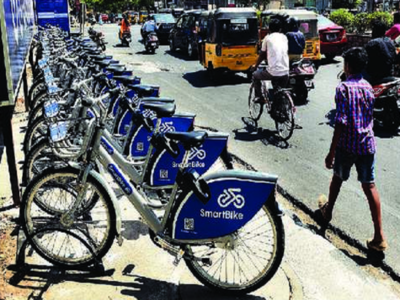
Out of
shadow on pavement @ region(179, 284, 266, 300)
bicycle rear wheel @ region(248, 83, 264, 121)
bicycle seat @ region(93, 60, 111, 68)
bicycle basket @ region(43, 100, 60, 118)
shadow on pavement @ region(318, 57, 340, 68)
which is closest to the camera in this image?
shadow on pavement @ region(179, 284, 266, 300)

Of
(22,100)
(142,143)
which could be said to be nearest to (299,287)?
(142,143)


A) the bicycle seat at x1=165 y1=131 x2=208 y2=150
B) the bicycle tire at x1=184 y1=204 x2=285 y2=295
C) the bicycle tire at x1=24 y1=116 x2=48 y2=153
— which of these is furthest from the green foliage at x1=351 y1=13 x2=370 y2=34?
the bicycle seat at x1=165 y1=131 x2=208 y2=150

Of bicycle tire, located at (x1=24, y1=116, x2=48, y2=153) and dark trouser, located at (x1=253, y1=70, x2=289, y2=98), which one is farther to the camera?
dark trouser, located at (x1=253, y1=70, x2=289, y2=98)

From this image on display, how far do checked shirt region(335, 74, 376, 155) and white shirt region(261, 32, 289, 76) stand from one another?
3.94 metres

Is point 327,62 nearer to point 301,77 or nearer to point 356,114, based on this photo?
point 301,77

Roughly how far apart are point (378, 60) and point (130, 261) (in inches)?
250

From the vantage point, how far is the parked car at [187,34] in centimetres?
2078

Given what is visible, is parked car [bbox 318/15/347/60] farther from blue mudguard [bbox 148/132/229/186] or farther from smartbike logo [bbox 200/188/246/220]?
smartbike logo [bbox 200/188/246/220]

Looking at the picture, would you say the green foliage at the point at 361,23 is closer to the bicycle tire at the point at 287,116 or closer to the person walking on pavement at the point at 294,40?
the person walking on pavement at the point at 294,40

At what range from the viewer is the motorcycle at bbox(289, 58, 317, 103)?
36.7ft

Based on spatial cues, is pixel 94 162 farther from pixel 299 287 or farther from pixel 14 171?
pixel 299 287

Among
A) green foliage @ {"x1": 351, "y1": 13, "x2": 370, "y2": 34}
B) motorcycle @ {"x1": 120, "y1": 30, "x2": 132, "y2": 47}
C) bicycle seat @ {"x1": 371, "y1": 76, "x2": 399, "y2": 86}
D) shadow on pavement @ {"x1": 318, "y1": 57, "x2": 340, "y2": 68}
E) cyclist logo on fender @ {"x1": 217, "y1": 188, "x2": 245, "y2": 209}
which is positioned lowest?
shadow on pavement @ {"x1": 318, "y1": 57, "x2": 340, "y2": 68}

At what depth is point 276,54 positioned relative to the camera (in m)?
8.48

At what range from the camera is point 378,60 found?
8773mm
